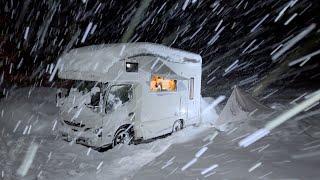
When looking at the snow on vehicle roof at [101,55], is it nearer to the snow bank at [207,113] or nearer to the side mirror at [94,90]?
the side mirror at [94,90]

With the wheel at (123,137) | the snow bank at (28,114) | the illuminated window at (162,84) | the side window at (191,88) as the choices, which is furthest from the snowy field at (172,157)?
the side window at (191,88)

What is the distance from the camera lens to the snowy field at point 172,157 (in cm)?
587

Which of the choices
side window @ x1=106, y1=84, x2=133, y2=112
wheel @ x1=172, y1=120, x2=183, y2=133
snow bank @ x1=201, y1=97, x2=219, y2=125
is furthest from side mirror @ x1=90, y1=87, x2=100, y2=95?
snow bank @ x1=201, y1=97, x2=219, y2=125

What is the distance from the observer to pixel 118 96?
396 inches

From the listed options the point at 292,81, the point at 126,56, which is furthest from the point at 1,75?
the point at 292,81

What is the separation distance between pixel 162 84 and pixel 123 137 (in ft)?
8.47

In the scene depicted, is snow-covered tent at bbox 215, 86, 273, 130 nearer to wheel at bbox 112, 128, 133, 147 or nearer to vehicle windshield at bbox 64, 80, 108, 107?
wheel at bbox 112, 128, 133, 147

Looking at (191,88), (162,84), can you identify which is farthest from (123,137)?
(191,88)

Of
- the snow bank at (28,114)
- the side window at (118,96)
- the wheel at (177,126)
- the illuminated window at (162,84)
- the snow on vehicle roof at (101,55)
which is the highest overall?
the snow on vehicle roof at (101,55)

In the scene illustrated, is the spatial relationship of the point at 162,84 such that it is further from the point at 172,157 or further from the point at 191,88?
the point at 172,157

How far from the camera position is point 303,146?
7121 mm

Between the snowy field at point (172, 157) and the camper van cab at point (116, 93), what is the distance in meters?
0.58

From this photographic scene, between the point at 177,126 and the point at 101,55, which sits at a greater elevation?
the point at 101,55

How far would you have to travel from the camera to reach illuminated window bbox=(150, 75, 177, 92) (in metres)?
11.3
